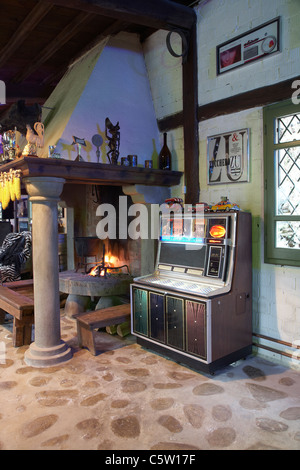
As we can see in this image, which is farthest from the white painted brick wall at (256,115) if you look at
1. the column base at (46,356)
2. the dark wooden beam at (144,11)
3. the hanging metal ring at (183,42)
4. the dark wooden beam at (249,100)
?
the column base at (46,356)

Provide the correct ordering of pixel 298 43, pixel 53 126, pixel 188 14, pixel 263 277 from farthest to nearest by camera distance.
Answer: pixel 53 126
pixel 188 14
pixel 263 277
pixel 298 43

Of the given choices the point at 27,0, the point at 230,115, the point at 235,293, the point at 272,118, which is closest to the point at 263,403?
the point at 235,293

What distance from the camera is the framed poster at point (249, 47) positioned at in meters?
3.88

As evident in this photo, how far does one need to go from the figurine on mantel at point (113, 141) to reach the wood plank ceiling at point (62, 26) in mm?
1246

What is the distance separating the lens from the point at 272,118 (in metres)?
3.96

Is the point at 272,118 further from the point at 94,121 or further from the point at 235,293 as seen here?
the point at 94,121

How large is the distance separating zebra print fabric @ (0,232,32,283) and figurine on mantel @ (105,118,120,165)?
151 inches

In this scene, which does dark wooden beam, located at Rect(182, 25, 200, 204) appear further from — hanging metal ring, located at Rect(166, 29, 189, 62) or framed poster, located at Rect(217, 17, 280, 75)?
framed poster, located at Rect(217, 17, 280, 75)

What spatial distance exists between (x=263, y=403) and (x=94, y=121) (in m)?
3.81

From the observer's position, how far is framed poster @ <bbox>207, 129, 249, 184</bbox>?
4273 millimetres

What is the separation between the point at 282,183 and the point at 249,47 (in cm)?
161

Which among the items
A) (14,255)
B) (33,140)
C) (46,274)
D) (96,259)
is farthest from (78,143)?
(14,255)

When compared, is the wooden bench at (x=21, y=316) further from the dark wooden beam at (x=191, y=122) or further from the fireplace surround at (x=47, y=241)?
the dark wooden beam at (x=191, y=122)

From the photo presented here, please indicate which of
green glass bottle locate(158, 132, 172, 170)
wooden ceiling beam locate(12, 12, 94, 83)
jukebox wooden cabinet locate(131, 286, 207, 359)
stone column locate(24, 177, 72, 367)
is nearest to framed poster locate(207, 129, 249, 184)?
green glass bottle locate(158, 132, 172, 170)
